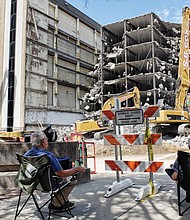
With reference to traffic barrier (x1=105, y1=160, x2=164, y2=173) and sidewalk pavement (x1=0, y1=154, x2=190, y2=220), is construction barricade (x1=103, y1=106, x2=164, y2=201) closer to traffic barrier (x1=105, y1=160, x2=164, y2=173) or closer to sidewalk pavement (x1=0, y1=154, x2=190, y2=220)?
traffic barrier (x1=105, y1=160, x2=164, y2=173)

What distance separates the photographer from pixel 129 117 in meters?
5.38

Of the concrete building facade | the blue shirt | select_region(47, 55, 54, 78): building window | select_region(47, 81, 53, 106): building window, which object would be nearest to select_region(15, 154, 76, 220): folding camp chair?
the blue shirt

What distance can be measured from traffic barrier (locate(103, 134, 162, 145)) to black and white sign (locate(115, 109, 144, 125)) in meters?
0.27

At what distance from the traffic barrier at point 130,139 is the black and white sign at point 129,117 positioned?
0.90 feet

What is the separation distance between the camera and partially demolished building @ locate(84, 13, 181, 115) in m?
33.1

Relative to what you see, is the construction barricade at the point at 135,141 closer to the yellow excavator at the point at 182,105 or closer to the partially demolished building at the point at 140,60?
the yellow excavator at the point at 182,105

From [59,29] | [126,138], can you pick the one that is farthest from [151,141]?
[59,29]

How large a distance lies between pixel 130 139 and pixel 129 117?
0.44 metres

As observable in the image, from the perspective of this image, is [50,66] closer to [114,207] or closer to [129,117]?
[129,117]

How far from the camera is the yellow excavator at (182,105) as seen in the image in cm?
1841

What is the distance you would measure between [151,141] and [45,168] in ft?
7.81

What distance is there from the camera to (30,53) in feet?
97.0

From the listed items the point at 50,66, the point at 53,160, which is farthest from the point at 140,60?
the point at 53,160

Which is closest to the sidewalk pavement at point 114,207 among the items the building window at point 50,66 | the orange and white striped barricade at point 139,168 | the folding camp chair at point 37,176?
the orange and white striped barricade at point 139,168
